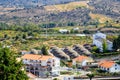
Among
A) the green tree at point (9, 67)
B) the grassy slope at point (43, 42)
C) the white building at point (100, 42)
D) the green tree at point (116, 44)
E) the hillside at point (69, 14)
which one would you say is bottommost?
the hillside at point (69, 14)

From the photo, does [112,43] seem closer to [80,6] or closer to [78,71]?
[78,71]

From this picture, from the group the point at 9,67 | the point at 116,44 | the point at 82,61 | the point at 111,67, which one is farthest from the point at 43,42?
the point at 9,67

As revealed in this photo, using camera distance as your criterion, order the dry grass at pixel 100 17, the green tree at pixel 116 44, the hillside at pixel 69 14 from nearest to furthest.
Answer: the green tree at pixel 116 44 < the dry grass at pixel 100 17 < the hillside at pixel 69 14

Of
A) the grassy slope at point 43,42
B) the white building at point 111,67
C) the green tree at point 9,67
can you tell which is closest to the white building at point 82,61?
the white building at point 111,67

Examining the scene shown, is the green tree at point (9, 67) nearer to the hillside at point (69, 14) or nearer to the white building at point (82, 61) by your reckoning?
the white building at point (82, 61)

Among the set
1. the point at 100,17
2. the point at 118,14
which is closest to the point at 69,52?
the point at 100,17

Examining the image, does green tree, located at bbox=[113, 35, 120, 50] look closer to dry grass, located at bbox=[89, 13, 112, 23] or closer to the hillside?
the hillside

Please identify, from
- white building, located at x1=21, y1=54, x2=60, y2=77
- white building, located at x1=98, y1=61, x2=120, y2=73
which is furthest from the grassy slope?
white building, located at x1=98, y1=61, x2=120, y2=73
